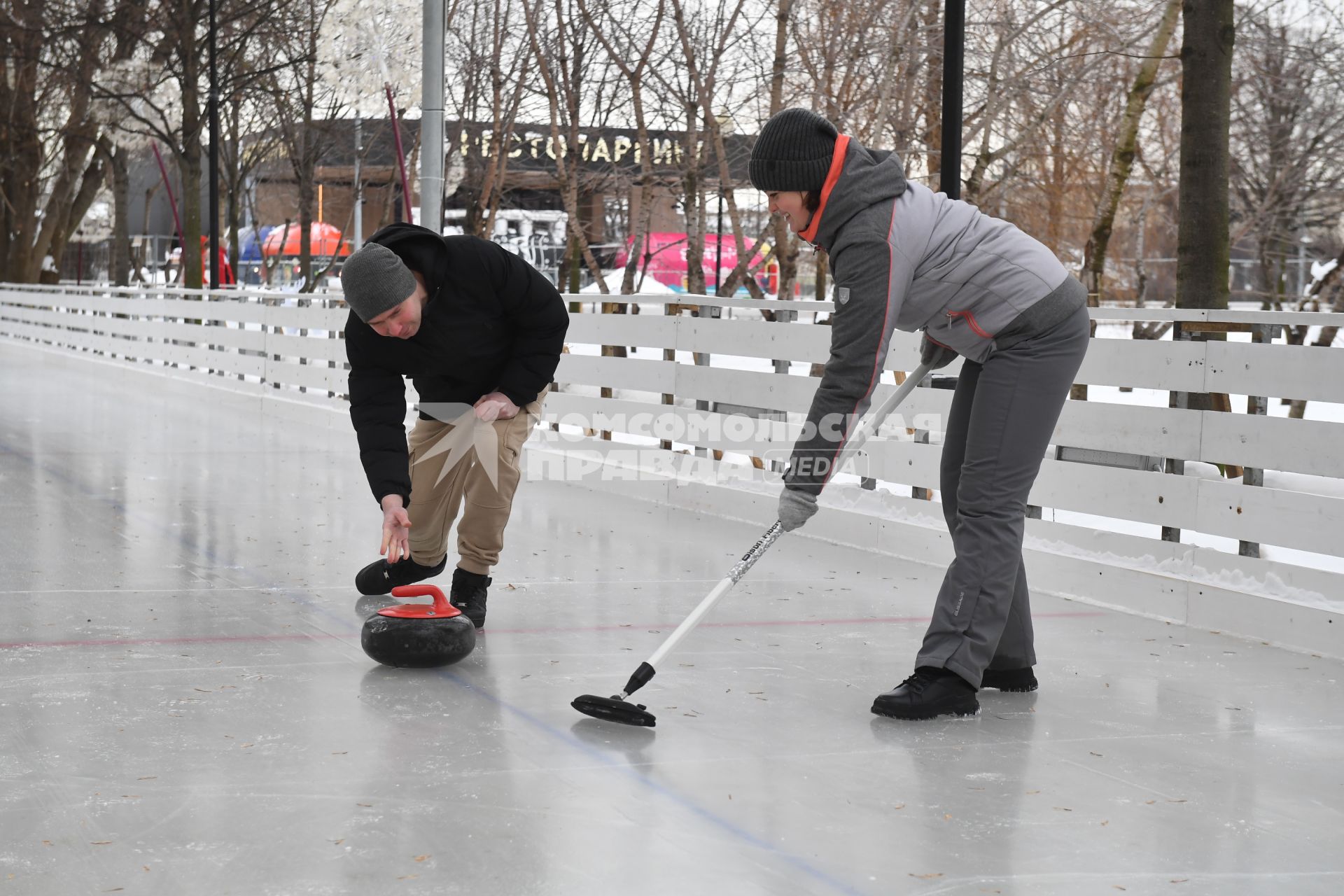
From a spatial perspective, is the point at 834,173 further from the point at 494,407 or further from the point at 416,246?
the point at 494,407

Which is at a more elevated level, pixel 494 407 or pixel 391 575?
pixel 494 407

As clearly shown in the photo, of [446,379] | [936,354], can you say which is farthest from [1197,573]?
[446,379]

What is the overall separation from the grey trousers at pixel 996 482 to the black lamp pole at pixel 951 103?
3633 mm

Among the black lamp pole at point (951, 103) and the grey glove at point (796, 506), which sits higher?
the black lamp pole at point (951, 103)

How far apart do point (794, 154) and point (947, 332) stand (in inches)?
28.3

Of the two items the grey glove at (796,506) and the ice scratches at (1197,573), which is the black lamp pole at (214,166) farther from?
the grey glove at (796,506)

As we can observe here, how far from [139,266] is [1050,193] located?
1638 inches

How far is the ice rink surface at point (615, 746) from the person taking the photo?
3.19 m

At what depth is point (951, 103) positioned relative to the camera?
25.9ft

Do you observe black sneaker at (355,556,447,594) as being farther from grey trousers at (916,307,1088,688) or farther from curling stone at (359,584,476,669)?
grey trousers at (916,307,1088,688)

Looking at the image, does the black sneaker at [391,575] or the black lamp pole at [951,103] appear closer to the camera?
the black sneaker at [391,575]

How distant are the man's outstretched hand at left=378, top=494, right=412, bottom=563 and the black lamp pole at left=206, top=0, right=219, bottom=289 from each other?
18.9 meters

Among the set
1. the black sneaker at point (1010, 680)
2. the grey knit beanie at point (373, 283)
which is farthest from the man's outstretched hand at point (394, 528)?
the black sneaker at point (1010, 680)

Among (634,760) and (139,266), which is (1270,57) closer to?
(634,760)
